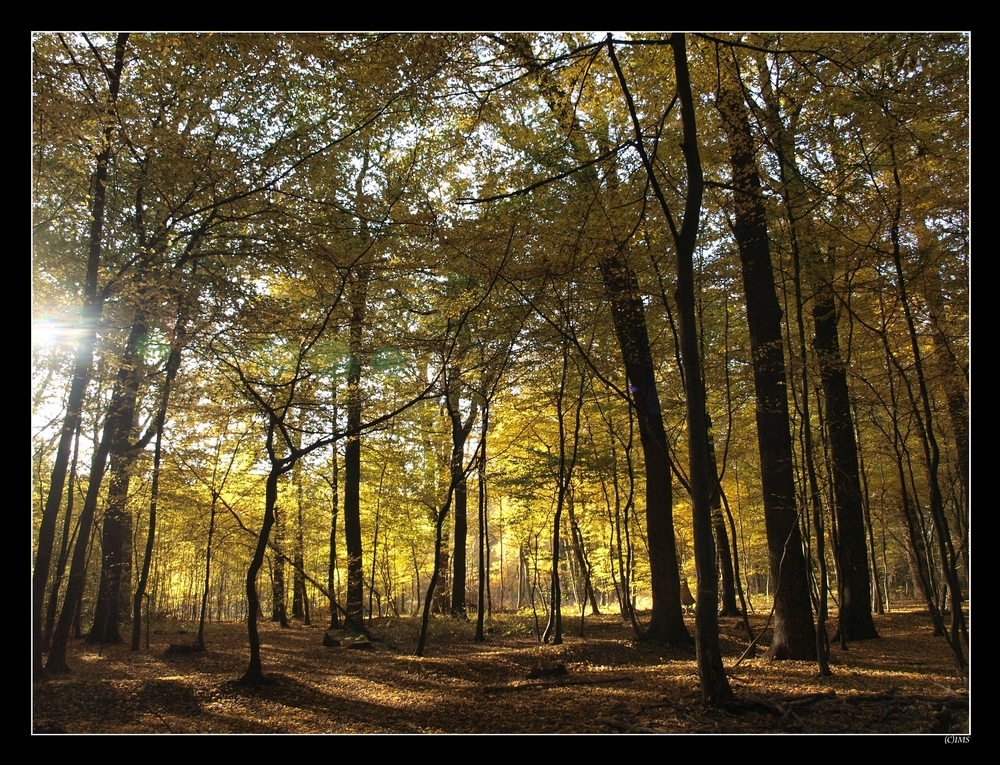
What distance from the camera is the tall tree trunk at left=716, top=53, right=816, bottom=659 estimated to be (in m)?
6.17

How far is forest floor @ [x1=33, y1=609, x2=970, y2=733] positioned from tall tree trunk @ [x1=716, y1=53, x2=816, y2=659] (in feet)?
1.65

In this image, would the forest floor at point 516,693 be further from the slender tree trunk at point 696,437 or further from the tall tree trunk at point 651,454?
the tall tree trunk at point 651,454

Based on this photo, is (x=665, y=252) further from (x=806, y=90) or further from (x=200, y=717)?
A: (x=200, y=717)

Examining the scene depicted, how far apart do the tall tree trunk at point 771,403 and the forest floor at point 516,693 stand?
19.8 inches

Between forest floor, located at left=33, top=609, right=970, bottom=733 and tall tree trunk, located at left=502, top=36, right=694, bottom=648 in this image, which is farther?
tall tree trunk, located at left=502, top=36, right=694, bottom=648

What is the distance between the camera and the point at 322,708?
16.6 feet

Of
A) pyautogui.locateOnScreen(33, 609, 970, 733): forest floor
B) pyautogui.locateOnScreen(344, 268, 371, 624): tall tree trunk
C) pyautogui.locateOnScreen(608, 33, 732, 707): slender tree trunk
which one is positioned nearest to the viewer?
pyautogui.locateOnScreen(608, 33, 732, 707): slender tree trunk

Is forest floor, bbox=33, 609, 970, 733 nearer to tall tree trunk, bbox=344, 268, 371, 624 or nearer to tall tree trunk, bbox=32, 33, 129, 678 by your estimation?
tall tree trunk, bbox=32, 33, 129, 678

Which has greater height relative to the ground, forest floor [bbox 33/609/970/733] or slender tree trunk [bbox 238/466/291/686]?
slender tree trunk [bbox 238/466/291/686]

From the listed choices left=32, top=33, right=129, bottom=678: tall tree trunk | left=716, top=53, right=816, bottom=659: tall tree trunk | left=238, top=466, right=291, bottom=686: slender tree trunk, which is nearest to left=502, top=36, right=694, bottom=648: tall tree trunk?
left=716, top=53, right=816, bottom=659: tall tree trunk

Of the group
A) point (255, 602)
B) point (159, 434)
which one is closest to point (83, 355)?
point (255, 602)

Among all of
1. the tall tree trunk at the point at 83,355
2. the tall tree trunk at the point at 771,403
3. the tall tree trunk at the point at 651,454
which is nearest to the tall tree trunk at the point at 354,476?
the tall tree trunk at the point at 83,355

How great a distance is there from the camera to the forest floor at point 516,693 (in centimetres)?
409

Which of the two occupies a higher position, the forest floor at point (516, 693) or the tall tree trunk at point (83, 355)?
the tall tree trunk at point (83, 355)
